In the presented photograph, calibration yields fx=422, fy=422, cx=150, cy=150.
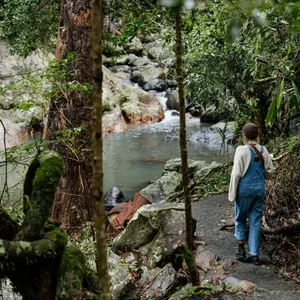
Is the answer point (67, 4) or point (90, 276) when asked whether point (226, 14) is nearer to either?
point (67, 4)

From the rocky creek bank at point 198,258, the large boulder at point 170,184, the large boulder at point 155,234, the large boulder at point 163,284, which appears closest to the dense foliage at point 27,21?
the large boulder at point 170,184

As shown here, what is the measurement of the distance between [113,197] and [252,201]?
6534 millimetres

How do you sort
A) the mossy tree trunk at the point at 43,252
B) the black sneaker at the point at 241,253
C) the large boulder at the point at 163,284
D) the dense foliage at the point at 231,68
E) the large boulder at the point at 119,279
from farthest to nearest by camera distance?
the dense foliage at the point at 231,68, the black sneaker at the point at 241,253, the large boulder at the point at 163,284, the large boulder at the point at 119,279, the mossy tree trunk at the point at 43,252

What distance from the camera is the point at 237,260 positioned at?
5.34m

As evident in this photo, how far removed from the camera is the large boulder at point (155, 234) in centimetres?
569

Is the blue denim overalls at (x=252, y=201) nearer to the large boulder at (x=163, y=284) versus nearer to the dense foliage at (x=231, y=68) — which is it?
the large boulder at (x=163, y=284)

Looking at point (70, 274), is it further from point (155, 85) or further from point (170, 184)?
point (155, 85)

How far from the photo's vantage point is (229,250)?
5777 mm

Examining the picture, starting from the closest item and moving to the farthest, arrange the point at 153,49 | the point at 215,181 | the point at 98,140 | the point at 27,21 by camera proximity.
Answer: the point at 98,140, the point at 215,181, the point at 27,21, the point at 153,49

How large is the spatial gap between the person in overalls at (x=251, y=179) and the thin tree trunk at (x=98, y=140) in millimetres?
2880

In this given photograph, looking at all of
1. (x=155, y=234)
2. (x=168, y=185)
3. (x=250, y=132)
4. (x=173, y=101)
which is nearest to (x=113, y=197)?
(x=168, y=185)

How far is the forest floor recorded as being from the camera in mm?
4355

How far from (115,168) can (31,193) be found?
11465mm

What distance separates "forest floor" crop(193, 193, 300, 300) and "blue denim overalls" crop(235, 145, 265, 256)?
27 centimetres
